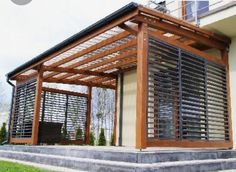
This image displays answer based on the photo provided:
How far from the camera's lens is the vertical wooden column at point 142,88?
5617mm

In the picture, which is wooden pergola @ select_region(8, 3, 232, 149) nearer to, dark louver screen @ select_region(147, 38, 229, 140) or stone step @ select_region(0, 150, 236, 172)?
dark louver screen @ select_region(147, 38, 229, 140)

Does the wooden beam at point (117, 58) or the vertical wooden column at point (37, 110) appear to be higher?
the wooden beam at point (117, 58)

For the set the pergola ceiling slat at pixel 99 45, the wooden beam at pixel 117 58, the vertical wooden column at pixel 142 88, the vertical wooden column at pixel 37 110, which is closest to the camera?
the vertical wooden column at pixel 142 88

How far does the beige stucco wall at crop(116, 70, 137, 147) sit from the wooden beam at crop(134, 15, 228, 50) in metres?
4.13

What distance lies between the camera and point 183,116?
6746 millimetres

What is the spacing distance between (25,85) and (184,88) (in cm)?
733

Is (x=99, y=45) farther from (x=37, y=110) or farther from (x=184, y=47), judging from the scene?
(x=37, y=110)

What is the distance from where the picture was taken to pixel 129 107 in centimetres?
1172

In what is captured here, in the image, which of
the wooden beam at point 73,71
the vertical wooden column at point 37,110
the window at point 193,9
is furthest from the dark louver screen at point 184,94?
the vertical wooden column at point 37,110

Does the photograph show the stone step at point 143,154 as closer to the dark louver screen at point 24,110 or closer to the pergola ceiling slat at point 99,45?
the pergola ceiling slat at point 99,45

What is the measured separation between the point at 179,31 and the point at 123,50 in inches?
100

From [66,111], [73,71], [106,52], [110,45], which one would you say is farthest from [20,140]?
[110,45]

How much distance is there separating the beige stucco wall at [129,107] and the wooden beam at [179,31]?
13.5 feet

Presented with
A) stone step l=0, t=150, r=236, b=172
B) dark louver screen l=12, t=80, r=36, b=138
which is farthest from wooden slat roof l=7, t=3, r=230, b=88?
stone step l=0, t=150, r=236, b=172
